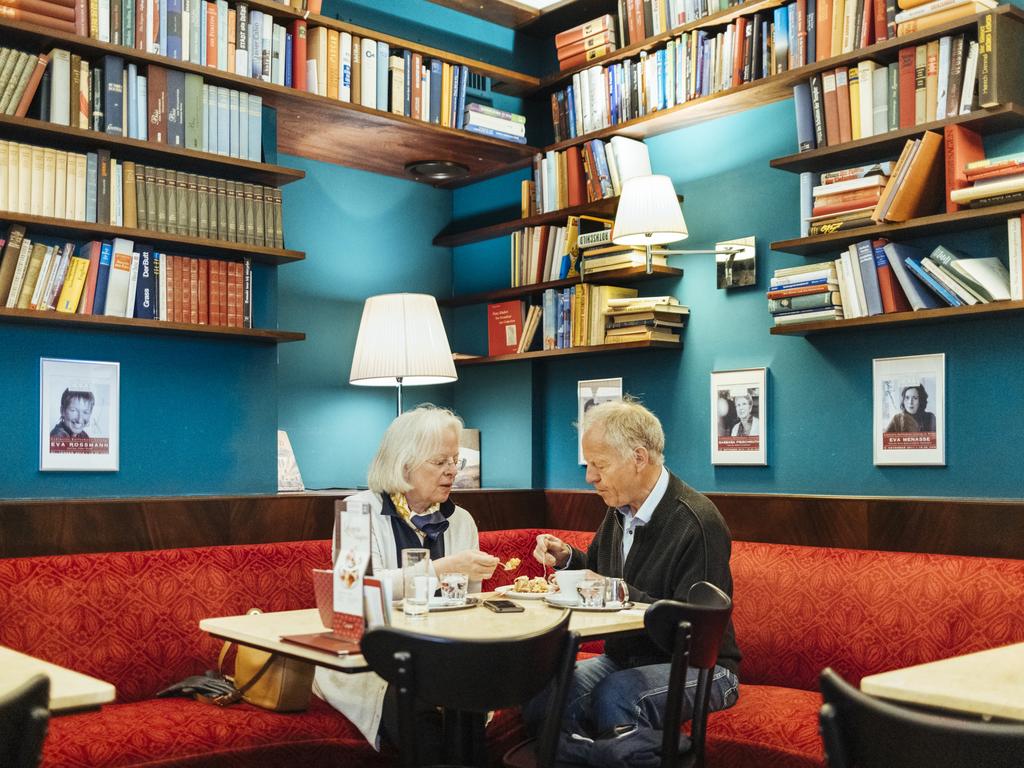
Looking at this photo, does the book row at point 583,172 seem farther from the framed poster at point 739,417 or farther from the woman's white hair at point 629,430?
the woman's white hair at point 629,430

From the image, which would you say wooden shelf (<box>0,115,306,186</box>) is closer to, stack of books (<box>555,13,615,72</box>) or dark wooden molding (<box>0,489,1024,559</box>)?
dark wooden molding (<box>0,489,1024,559</box>)

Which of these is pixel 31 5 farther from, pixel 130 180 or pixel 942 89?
pixel 942 89

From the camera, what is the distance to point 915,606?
133 inches

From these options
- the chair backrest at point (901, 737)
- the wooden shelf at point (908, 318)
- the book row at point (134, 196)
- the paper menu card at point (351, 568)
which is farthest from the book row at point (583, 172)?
the chair backrest at point (901, 737)

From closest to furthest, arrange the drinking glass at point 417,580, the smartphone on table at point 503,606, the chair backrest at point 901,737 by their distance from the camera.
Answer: the chair backrest at point 901,737, the drinking glass at point 417,580, the smartphone on table at point 503,606

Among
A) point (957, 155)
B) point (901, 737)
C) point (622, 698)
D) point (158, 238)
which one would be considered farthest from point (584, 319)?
point (901, 737)

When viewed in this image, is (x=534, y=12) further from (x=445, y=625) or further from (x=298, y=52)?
(x=445, y=625)

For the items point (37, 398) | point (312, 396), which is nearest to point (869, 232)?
point (312, 396)

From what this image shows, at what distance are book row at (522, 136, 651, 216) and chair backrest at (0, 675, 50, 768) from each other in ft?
11.9

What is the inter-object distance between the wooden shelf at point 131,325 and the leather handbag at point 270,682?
50.3 inches

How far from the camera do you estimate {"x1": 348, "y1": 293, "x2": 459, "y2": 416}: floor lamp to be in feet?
14.5

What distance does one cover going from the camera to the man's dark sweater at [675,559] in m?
2.96

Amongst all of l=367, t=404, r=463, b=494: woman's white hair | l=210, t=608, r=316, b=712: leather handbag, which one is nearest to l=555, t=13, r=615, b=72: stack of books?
l=367, t=404, r=463, b=494: woman's white hair

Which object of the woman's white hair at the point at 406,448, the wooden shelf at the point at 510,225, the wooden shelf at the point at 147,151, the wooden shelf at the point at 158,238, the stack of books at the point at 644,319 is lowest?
the woman's white hair at the point at 406,448
